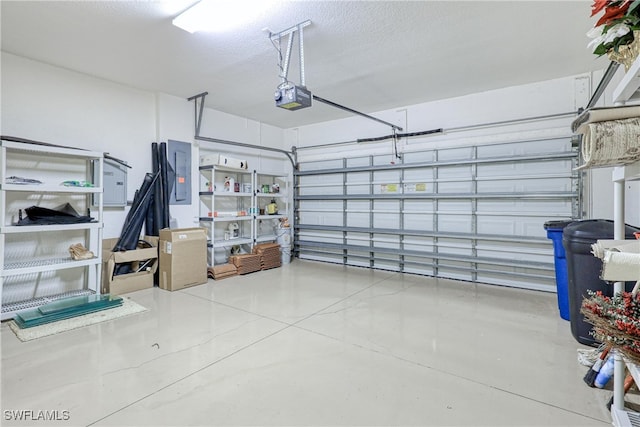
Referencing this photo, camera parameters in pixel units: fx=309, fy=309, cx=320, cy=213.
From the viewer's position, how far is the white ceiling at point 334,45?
255 centimetres

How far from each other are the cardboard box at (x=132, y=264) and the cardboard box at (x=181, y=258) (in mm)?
145

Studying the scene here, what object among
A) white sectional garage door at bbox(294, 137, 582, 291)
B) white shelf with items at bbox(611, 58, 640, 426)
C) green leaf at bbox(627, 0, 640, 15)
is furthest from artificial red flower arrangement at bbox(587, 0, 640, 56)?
white sectional garage door at bbox(294, 137, 582, 291)

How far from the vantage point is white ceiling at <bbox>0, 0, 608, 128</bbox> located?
2.55 m

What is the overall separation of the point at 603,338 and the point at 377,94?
4016mm

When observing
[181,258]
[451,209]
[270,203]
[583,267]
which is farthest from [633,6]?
[270,203]

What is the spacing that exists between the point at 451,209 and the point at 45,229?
198 inches

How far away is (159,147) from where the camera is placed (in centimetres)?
448

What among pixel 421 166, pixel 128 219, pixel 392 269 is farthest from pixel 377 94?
pixel 128 219

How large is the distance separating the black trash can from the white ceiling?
178 centimetres

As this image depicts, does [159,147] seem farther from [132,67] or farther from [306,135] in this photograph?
[306,135]

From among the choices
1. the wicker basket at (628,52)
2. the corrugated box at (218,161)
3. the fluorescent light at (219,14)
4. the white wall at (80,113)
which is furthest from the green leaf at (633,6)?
the white wall at (80,113)

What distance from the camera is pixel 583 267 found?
2471mm

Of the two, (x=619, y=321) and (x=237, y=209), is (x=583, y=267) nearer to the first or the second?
(x=619, y=321)

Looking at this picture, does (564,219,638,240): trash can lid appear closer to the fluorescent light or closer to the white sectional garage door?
the white sectional garage door
